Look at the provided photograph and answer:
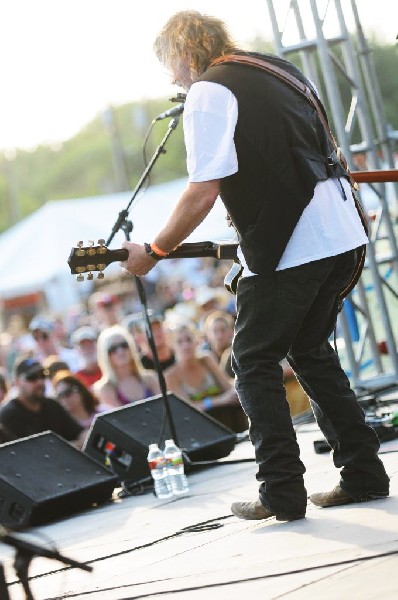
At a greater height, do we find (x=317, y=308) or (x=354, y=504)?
(x=317, y=308)

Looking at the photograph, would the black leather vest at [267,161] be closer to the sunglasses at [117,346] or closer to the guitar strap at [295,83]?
the guitar strap at [295,83]

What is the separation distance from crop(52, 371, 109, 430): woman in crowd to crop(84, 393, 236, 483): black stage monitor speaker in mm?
1876

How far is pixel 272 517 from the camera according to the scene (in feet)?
14.7

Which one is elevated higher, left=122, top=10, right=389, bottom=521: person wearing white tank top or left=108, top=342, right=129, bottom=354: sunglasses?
left=122, top=10, right=389, bottom=521: person wearing white tank top

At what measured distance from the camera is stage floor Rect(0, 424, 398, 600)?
3.27m

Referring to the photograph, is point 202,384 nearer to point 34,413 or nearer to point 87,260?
point 34,413

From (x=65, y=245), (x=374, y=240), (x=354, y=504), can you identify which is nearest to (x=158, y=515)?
(x=354, y=504)

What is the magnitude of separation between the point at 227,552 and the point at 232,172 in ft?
4.36

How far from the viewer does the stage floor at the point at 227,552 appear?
10.7 ft

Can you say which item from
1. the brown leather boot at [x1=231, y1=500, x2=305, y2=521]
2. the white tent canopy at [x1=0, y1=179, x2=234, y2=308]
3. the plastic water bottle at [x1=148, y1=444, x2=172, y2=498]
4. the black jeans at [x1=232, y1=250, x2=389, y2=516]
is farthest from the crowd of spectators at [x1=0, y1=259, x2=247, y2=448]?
the white tent canopy at [x1=0, y1=179, x2=234, y2=308]

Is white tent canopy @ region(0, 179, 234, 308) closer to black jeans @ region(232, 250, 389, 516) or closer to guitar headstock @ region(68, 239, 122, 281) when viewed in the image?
guitar headstock @ region(68, 239, 122, 281)

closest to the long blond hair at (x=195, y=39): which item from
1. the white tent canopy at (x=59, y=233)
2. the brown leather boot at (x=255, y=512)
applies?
the brown leather boot at (x=255, y=512)

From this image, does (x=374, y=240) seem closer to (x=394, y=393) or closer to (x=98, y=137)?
(x=394, y=393)

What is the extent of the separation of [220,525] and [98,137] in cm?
11858
